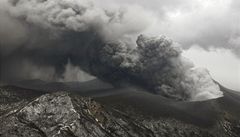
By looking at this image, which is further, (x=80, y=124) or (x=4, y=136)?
(x=80, y=124)

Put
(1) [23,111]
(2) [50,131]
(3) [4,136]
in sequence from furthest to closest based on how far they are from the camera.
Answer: (1) [23,111] < (2) [50,131] < (3) [4,136]

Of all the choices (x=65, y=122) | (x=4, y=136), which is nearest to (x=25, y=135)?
(x=4, y=136)

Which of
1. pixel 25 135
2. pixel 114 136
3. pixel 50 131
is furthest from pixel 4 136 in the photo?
pixel 114 136

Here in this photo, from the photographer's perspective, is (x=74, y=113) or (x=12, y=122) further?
(x=74, y=113)

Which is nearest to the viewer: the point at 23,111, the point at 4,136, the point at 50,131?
the point at 4,136

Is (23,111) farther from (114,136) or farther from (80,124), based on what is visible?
(114,136)

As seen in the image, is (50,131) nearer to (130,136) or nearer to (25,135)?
(25,135)

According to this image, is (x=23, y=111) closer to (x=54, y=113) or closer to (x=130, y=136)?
(x=54, y=113)

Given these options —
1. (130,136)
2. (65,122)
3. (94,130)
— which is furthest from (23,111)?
(130,136)
